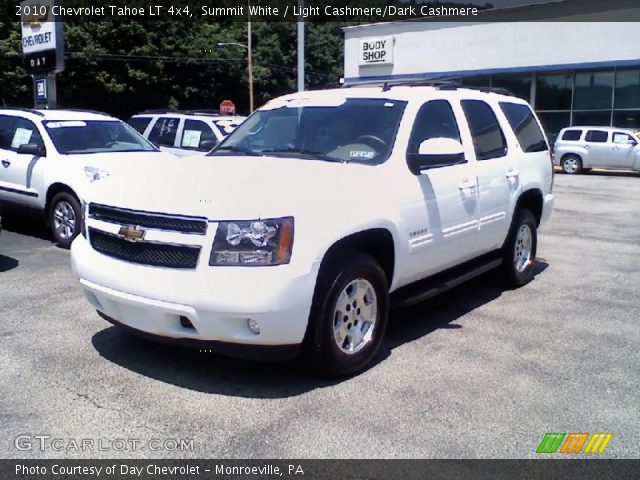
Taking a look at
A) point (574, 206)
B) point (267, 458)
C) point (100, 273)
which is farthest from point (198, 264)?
point (574, 206)

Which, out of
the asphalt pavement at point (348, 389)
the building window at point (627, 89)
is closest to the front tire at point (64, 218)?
the asphalt pavement at point (348, 389)

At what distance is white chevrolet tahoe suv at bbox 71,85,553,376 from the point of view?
3777 mm

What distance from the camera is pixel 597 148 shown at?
78.2 ft

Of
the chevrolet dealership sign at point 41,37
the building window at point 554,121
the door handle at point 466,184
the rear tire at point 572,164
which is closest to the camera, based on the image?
the door handle at point 466,184

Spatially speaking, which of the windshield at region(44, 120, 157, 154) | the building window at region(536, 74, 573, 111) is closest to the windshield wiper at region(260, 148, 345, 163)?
the windshield at region(44, 120, 157, 154)

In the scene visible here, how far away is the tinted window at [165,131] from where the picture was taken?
485 inches

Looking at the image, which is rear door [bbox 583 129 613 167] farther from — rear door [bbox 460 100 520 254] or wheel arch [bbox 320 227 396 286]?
wheel arch [bbox 320 227 396 286]

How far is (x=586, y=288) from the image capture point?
6.96 meters

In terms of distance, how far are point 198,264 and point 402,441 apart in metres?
1.52

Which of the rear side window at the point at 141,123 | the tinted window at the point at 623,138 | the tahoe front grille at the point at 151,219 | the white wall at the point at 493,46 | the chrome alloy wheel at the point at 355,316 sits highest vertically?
the white wall at the point at 493,46

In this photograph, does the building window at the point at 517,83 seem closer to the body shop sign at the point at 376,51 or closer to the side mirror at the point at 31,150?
the body shop sign at the point at 376,51

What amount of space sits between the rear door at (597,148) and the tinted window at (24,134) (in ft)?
66.6

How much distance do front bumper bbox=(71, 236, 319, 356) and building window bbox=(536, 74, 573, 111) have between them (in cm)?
2947

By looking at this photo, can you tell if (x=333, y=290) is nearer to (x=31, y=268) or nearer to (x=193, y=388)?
(x=193, y=388)
